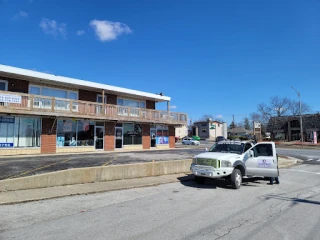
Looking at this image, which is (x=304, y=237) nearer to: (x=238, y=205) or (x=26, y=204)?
(x=238, y=205)

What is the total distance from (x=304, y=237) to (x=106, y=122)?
2123 centimetres

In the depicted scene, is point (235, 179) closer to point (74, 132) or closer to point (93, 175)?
point (93, 175)

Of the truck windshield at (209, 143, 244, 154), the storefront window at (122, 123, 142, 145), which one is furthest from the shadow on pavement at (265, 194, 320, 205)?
the storefront window at (122, 123, 142, 145)

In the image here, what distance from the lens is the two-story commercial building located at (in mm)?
18547

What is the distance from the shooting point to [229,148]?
11.4 metres

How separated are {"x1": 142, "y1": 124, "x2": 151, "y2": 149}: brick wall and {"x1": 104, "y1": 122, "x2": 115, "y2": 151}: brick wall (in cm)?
418

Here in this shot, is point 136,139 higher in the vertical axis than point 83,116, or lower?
lower

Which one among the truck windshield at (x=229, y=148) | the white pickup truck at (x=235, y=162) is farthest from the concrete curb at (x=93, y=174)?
the truck windshield at (x=229, y=148)

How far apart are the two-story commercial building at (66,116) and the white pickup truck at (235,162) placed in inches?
524

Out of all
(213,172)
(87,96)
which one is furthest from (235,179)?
(87,96)

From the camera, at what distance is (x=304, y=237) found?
5.07 meters

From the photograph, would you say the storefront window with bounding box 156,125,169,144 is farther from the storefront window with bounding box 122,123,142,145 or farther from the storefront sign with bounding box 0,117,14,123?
the storefront sign with bounding box 0,117,14,123

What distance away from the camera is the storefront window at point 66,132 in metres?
21.2

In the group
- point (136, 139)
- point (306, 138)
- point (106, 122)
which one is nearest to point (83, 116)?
point (106, 122)
